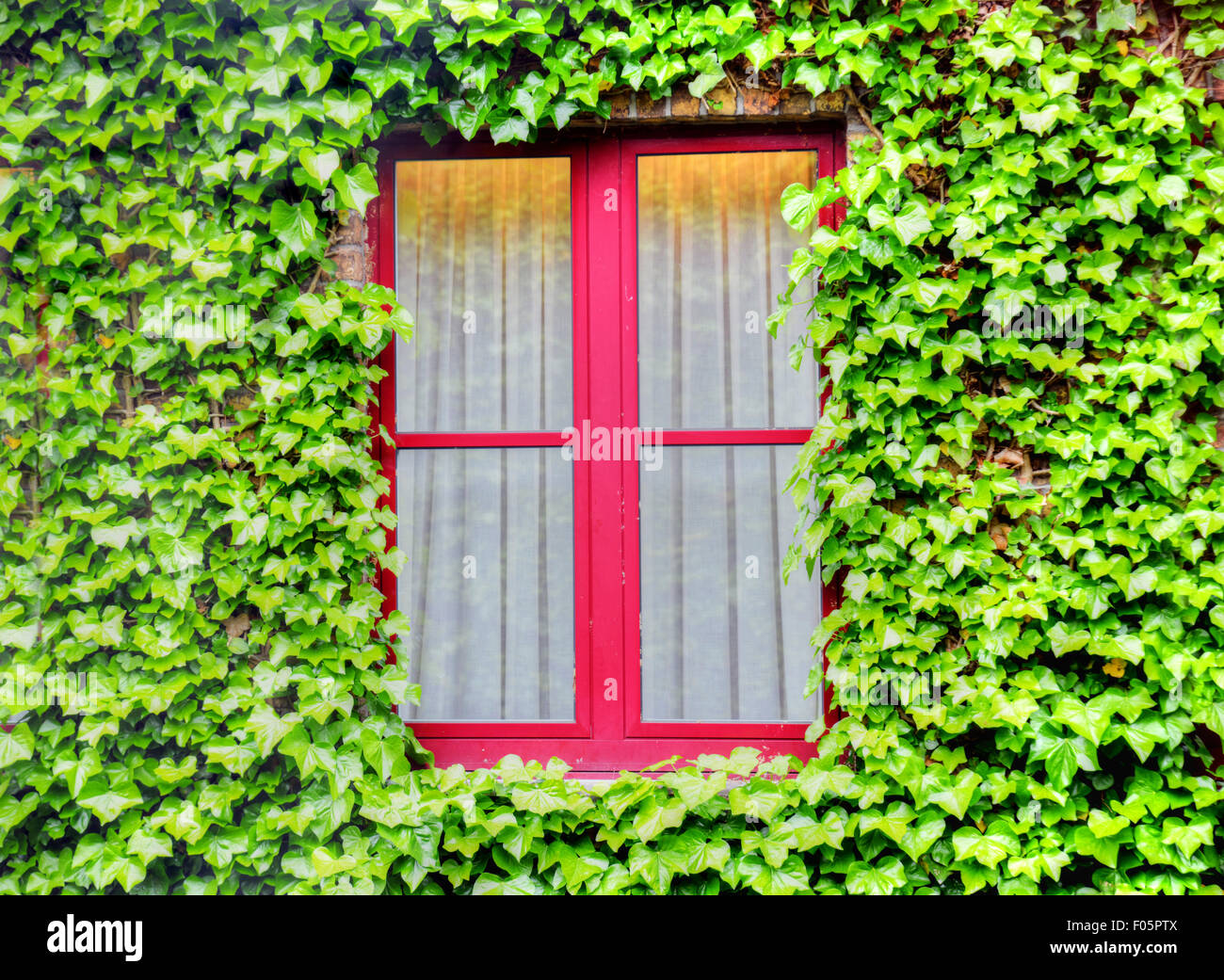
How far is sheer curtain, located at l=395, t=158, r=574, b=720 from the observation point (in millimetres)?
2830

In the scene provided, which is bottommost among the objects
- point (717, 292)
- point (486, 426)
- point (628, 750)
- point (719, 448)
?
point (628, 750)

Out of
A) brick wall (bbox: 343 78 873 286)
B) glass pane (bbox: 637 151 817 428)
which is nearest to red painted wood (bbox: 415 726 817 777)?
glass pane (bbox: 637 151 817 428)

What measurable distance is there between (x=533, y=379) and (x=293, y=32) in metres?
1.36

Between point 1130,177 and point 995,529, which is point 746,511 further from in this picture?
point 1130,177

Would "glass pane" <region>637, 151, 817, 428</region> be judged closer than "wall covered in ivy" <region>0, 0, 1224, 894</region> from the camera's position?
No

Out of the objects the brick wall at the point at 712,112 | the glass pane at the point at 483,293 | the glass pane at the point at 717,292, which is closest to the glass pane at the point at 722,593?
the glass pane at the point at 717,292

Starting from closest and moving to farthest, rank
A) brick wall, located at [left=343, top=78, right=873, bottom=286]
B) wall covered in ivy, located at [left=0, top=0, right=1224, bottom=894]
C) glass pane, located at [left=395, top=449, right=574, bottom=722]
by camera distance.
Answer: wall covered in ivy, located at [left=0, top=0, right=1224, bottom=894] → brick wall, located at [left=343, top=78, right=873, bottom=286] → glass pane, located at [left=395, top=449, right=574, bottom=722]

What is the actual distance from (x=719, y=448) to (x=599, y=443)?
1.42 ft

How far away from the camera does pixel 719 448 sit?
2828 millimetres

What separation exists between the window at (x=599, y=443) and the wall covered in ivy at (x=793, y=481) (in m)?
0.18

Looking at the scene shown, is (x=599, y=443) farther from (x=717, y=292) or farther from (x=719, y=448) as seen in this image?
(x=717, y=292)

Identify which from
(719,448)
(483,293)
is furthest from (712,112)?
(719,448)

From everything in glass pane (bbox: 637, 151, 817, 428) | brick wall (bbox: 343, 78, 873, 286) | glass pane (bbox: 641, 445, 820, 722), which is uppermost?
brick wall (bbox: 343, 78, 873, 286)

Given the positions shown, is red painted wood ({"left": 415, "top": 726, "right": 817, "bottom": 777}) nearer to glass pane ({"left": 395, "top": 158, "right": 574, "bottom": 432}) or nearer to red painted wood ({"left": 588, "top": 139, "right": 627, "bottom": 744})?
red painted wood ({"left": 588, "top": 139, "right": 627, "bottom": 744})
